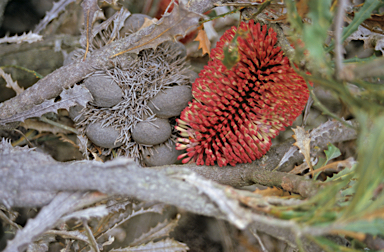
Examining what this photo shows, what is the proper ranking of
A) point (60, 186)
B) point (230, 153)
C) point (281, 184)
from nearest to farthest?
point (60, 186), point (281, 184), point (230, 153)

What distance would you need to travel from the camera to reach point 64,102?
32.1 inches

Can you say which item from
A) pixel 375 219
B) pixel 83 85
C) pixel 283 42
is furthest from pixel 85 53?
pixel 375 219

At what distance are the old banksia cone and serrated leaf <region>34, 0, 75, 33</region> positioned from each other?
0.66 meters

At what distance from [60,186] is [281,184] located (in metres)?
0.50

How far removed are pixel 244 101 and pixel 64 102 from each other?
21.8 inches

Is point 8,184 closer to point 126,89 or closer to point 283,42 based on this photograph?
point 126,89

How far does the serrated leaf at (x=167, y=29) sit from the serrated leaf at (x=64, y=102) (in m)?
0.16

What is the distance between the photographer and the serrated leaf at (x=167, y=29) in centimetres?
73

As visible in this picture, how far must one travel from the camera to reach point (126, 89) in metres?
0.84

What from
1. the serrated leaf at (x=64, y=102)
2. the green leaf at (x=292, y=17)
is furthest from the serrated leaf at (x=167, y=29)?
the green leaf at (x=292, y=17)

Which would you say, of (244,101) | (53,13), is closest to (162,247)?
(244,101)

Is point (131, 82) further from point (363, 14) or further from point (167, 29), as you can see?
point (363, 14)

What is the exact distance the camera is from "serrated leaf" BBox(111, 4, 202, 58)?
73 centimetres

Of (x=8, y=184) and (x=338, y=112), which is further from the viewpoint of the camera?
(x=338, y=112)
